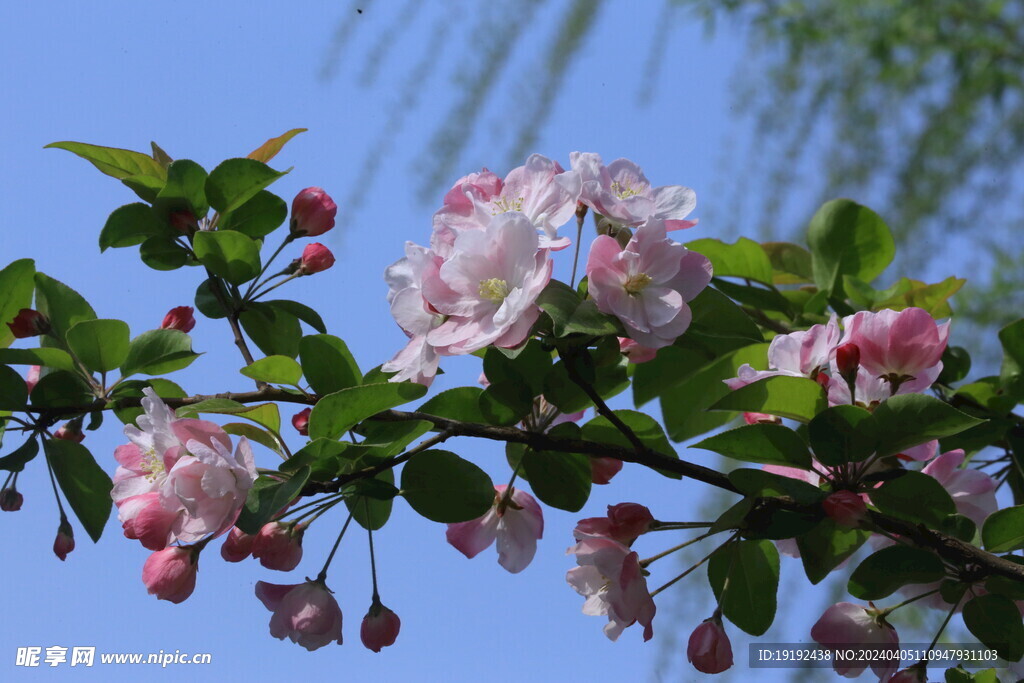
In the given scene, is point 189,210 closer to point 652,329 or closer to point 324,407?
point 324,407

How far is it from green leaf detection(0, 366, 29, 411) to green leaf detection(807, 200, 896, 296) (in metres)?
0.65

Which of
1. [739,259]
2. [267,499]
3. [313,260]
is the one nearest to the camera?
[267,499]

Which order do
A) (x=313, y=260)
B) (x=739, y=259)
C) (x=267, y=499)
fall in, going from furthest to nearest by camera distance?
(x=739, y=259), (x=313, y=260), (x=267, y=499)

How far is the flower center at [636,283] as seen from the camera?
528 mm

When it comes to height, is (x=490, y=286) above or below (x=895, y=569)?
above

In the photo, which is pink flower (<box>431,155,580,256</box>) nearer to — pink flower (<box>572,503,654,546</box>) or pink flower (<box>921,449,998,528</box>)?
pink flower (<box>572,503,654,546</box>)

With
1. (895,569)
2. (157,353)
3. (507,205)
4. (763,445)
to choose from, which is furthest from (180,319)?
(895,569)

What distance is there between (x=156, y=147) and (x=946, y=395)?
676mm

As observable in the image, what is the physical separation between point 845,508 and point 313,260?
1.36 ft

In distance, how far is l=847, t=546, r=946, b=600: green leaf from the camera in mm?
596

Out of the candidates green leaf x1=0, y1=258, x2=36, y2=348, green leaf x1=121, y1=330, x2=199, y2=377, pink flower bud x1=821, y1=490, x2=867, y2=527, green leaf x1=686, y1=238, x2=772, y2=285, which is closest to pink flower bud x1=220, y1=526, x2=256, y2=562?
green leaf x1=121, y1=330, x2=199, y2=377

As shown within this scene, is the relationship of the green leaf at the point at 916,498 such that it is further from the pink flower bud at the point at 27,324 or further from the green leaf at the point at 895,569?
the pink flower bud at the point at 27,324

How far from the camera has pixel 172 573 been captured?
55cm

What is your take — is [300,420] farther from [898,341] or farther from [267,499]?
[898,341]
